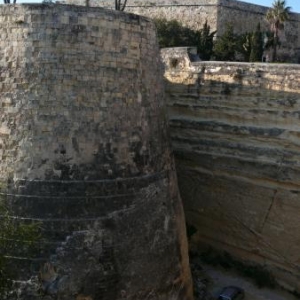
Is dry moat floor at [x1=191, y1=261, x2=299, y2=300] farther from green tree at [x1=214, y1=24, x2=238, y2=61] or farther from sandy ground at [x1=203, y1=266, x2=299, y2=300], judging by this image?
green tree at [x1=214, y1=24, x2=238, y2=61]

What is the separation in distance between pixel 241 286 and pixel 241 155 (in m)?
2.91

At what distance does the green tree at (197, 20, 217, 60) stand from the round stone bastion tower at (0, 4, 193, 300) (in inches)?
769

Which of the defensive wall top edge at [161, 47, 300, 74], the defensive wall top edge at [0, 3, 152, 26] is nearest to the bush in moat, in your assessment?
the defensive wall top edge at [161, 47, 300, 74]

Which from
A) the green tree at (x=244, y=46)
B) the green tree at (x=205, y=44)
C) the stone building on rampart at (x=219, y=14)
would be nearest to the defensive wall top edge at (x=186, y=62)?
the green tree at (x=205, y=44)

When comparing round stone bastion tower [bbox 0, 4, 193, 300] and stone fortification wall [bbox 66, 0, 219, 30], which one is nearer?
round stone bastion tower [bbox 0, 4, 193, 300]

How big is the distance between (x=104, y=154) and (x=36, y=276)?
2114 mm

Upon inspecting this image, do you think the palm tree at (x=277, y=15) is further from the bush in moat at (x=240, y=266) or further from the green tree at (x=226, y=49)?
the bush in moat at (x=240, y=266)

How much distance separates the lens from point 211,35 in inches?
1225

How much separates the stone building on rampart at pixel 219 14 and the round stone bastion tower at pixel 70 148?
26167mm

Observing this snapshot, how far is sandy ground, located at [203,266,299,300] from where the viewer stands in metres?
11.5

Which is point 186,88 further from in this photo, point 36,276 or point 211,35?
point 211,35

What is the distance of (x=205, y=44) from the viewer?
29109 millimetres

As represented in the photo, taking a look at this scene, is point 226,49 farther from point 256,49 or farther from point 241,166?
point 241,166

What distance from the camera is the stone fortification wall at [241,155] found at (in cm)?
1145
